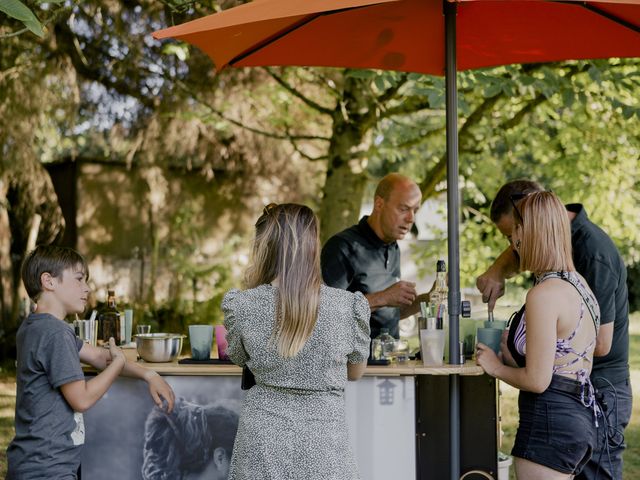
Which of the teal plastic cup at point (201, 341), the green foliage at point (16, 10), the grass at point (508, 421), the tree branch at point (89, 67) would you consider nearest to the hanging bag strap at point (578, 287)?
the teal plastic cup at point (201, 341)

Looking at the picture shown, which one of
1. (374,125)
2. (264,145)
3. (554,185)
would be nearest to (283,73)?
(374,125)

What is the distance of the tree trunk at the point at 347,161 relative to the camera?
25.6 ft

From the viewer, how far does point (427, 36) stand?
409cm

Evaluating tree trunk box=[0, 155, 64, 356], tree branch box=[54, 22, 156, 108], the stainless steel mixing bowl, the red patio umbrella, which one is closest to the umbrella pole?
the red patio umbrella

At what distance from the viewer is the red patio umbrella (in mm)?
3455

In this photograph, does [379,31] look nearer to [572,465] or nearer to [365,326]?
[365,326]

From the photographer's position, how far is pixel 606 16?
3807 millimetres

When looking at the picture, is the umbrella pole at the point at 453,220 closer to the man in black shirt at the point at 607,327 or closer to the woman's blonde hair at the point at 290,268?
the man in black shirt at the point at 607,327

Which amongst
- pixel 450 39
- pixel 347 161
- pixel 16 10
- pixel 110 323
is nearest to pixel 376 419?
pixel 110 323

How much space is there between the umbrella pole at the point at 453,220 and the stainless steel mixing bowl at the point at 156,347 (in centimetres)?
114

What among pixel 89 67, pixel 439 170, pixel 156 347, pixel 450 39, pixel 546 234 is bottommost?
pixel 156 347

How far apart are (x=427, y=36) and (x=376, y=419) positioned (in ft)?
5.86

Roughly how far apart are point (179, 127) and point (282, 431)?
7683mm

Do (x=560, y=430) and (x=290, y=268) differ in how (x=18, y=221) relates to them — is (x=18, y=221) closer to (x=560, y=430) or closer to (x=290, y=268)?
(x=290, y=268)
